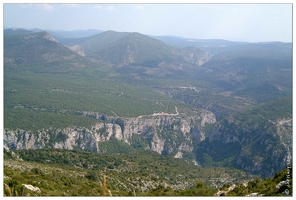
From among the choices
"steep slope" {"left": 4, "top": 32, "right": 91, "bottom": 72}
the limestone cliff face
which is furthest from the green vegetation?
"steep slope" {"left": 4, "top": 32, "right": 91, "bottom": 72}

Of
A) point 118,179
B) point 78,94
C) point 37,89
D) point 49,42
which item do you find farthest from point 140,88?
point 118,179

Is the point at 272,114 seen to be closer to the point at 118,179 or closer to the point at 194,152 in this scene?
the point at 194,152

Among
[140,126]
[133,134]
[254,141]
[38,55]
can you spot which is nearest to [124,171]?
[254,141]

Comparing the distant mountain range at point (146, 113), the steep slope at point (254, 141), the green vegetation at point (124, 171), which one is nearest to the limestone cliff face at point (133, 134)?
the distant mountain range at point (146, 113)

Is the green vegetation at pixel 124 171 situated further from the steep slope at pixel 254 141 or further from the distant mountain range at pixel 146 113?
the distant mountain range at pixel 146 113

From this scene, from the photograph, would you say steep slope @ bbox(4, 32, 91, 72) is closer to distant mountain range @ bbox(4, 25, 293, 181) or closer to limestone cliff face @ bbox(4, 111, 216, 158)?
distant mountain range @ bbox(4, 25, 293, 181)

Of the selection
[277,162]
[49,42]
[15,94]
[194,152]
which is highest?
[49,42]
